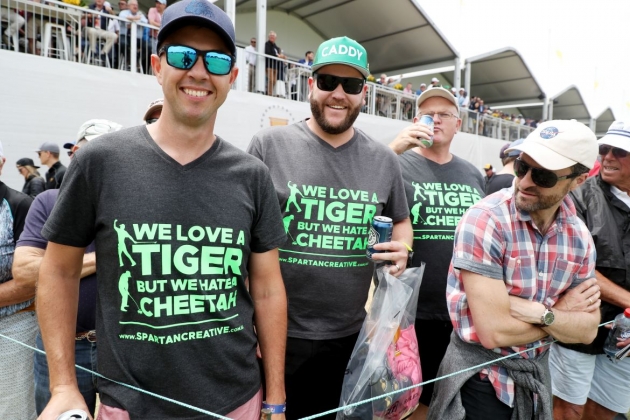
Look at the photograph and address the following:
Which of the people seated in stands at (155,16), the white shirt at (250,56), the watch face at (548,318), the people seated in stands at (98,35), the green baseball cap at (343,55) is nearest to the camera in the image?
the watch face at (548,318)

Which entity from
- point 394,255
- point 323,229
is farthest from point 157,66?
point 394,255

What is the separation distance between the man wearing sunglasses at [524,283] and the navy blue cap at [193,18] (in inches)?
50.4

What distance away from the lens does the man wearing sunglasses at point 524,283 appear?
1729 mm

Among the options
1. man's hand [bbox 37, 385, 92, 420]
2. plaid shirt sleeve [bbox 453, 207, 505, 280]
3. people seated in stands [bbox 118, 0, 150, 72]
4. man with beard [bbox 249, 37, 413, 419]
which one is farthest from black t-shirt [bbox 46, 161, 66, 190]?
plaid shirt sleeve [bbox 453, 207, 505, 280]

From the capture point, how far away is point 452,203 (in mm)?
2654

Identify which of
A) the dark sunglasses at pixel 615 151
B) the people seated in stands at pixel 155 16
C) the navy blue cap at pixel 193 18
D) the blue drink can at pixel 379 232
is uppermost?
the people seated in stands at pixel 155 16

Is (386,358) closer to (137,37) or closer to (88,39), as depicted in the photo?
(88,39)

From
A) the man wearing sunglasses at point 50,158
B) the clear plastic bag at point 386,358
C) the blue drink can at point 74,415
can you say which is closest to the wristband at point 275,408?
the clear plastic bag at point 386,358

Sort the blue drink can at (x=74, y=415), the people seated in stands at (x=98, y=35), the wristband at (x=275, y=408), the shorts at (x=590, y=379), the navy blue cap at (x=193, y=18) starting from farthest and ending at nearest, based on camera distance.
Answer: the people seated in stands at (x=98, y=35) < the shorts at (x=590, y=379) < the wristband at (x=275, y=408) < the navy blue cap at (x=193, y=18) < the blue drink can at (x=74, y=415)

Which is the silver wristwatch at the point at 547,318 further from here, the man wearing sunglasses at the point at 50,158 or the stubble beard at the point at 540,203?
the man wearing sunglasses at the point at 50,158

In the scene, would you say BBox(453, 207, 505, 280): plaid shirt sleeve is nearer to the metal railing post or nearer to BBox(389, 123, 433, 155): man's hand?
BBox(389, 123, 433, 155): man's hand

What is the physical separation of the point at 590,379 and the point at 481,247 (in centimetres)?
188

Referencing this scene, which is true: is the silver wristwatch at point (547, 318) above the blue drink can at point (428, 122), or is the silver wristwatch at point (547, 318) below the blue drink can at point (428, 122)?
below

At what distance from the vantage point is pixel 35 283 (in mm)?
1997
